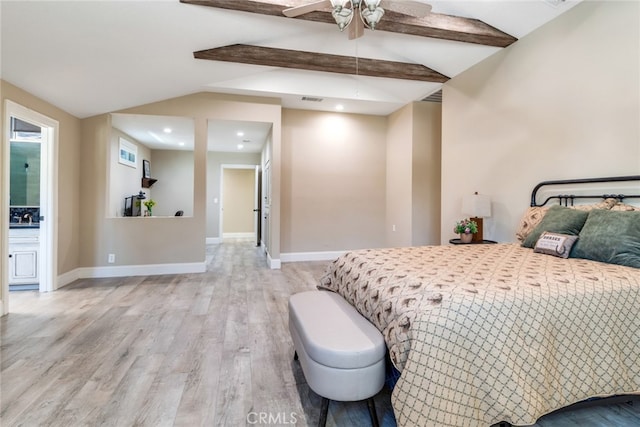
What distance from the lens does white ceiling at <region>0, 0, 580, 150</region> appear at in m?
2.57

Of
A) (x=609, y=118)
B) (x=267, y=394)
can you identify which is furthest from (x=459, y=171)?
(x=267, y=394)

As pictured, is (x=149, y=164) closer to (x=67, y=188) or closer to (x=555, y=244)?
(x=67, y=188)

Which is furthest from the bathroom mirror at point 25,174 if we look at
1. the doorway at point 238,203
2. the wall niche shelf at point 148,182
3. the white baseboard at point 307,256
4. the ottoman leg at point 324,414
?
the doorway at point 238,203

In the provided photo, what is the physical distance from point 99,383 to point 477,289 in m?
2.33

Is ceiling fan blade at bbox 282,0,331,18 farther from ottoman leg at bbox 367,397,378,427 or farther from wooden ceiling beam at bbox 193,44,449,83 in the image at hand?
ottoman leg at bbox 367,397,378,427

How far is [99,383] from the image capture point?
190 centimetres

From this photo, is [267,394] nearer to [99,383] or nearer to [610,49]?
[99,383]

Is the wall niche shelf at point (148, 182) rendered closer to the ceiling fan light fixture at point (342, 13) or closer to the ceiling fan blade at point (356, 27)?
the ceiling fan blade at point (356, 27)

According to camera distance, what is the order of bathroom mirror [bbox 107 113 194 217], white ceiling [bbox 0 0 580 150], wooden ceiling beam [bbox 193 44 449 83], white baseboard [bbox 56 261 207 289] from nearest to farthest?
1. white ceiling [bbox 0 0 580 150]
2. wooden ceiling beam [bbox 193 44 449 83]
3. white baseboard [bbox 56 261 207 289]
4. bathroom mirror [bbox 107 113 194 217]

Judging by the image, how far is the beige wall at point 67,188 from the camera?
391cm

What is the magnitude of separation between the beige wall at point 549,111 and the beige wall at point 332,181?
1927mm

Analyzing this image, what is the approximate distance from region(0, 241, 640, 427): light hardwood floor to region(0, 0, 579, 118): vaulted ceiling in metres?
2.49

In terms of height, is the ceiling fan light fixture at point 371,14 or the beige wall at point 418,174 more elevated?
the ceiling fan light fixture at point 371,14

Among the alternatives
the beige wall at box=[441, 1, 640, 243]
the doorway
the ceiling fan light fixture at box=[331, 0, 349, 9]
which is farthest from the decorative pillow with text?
the doorway
